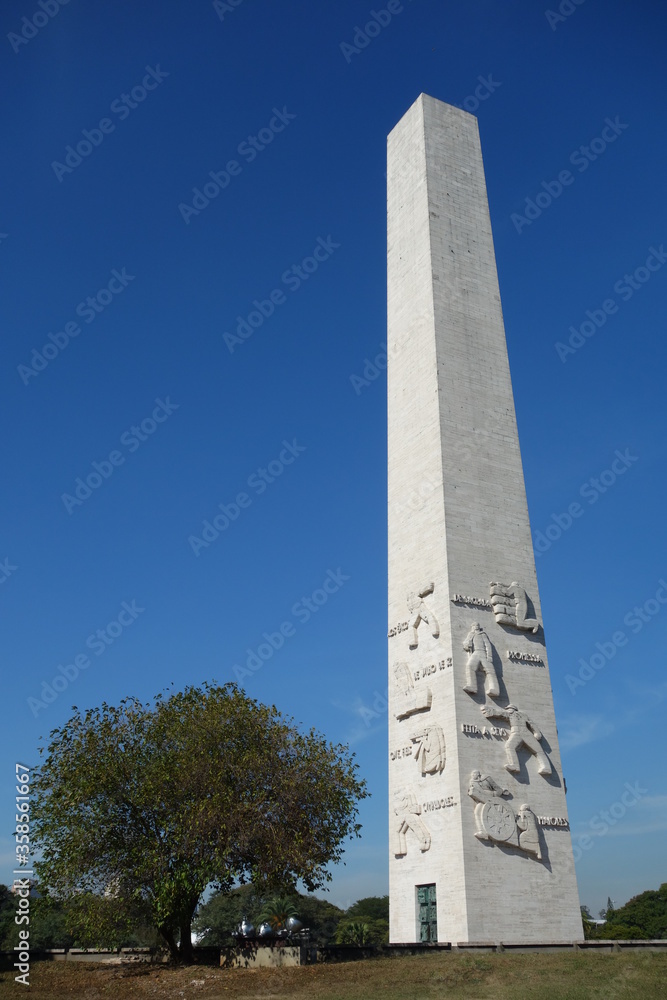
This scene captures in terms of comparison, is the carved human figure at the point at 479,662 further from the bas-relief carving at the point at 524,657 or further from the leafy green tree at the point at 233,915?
the leafy green tree at the point at 233,915

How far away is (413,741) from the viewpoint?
22797mm

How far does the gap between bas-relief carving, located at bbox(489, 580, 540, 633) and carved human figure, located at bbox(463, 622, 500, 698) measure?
3.22 feet

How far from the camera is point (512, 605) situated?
23719 millimetres

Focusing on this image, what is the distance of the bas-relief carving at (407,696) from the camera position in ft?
74.2

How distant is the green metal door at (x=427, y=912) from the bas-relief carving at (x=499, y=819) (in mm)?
2061

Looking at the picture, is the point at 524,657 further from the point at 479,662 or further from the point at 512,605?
the point at 479,662

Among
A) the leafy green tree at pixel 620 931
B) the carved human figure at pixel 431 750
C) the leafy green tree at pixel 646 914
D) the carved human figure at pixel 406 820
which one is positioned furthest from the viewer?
the leafy green tree at pixel 646 914

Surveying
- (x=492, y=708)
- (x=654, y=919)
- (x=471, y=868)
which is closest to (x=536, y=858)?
(x=471, y=868)

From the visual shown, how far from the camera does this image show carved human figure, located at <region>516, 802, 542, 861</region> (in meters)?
21.0

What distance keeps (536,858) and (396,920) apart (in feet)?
13.4

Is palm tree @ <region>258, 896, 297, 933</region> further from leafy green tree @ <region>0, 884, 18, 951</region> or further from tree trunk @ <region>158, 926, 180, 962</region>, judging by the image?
tree trunk @ <region>158, 926, 180, 962</region>

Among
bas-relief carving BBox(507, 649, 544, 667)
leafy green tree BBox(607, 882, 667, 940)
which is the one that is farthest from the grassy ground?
leafy green tree BBox(607, 882, 667, 940)

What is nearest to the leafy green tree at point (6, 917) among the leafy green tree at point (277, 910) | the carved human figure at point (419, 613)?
the leafy green tree at point (277, 910)

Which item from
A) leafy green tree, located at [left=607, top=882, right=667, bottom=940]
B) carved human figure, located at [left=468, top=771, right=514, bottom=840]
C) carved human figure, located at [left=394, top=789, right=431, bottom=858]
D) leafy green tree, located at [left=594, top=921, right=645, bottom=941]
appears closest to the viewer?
carved human figure, located at [left=468, top=771, right=514, bottom=840]
